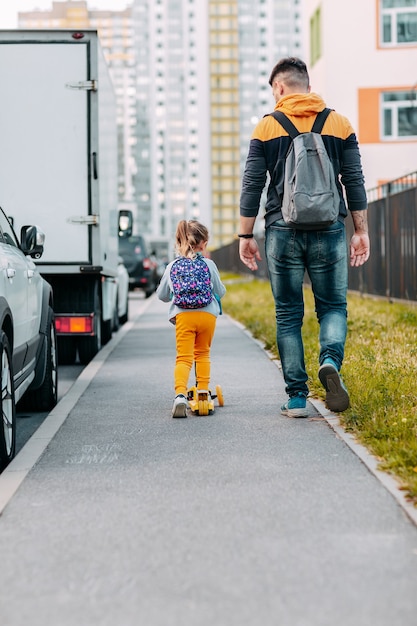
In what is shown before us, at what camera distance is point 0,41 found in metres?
11.4

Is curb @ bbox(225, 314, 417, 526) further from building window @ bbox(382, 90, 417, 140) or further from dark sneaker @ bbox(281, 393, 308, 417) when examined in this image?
building window @ bbox(382, 90, 417, 140)

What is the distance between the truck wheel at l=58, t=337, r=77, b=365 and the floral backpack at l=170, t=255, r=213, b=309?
4.93 metres

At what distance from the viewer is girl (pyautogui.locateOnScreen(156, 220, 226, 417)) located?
25.7 ft

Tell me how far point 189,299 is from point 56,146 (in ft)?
13.8

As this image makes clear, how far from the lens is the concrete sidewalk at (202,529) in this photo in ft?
11.9

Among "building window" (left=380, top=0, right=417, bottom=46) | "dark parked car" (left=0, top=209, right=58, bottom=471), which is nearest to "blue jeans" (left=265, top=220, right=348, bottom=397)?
"dark parked car" (left=0, top=209, right=58, bottom=471)

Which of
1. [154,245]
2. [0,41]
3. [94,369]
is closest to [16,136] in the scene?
[0,41]

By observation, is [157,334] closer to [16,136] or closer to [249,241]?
[16,136]

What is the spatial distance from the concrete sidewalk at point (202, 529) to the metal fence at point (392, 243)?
8.96 metres

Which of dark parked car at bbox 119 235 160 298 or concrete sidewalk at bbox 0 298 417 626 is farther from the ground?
dark parked car at bbox 119 235 160 298

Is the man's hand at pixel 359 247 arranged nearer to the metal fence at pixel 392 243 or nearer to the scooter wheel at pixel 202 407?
the scooter wheel at pixel 202 407

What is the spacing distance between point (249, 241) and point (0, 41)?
16.7 feet

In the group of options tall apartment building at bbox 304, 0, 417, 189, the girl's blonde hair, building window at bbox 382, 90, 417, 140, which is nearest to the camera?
the girl's blonde hair

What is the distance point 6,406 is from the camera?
6266 mm
